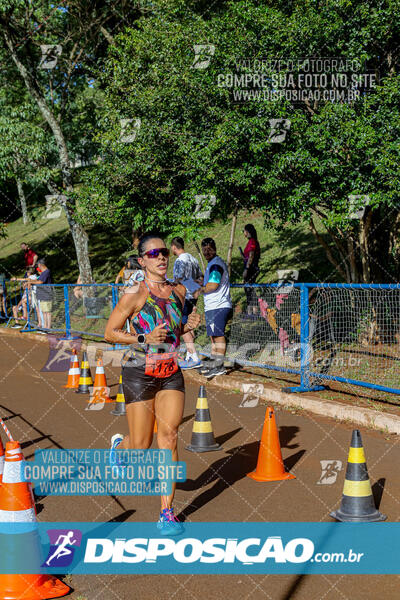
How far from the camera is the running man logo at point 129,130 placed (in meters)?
11.9

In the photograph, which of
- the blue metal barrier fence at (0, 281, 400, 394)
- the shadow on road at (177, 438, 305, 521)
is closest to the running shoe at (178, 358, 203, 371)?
the blue metal barrier fence at (0, 281, 400, 394)

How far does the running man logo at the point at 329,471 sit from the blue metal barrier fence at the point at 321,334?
195 centimetres

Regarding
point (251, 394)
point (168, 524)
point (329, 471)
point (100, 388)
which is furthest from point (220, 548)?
point (100, 388)

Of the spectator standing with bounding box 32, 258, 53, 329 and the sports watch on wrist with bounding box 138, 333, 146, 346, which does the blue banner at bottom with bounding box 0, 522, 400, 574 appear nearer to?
the sports watch on wrist with bounding box 138, 333, 146, 346

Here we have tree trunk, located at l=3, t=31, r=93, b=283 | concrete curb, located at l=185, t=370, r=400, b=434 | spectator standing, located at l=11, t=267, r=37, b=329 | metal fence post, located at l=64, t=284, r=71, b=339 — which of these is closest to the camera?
concrete curb, located at l=185, t=370, r=400, b=434

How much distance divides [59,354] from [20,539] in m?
11.6

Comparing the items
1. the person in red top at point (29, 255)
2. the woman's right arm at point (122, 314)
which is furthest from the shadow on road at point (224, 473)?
the person in red top at point (29, 255)

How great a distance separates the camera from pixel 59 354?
1506 centimetres

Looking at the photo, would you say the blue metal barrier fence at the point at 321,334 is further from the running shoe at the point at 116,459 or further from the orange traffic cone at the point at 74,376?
the running shoe at the point at 116,459

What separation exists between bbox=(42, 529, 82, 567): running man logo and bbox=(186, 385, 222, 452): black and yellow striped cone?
2.29 metres

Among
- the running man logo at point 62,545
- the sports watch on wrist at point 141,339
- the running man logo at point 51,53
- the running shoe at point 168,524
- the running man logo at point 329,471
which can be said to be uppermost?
the running man logo at point 51,53

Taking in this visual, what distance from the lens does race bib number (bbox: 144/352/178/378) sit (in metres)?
4.64

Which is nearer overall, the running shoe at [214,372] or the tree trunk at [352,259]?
the running shoe at [214,372]

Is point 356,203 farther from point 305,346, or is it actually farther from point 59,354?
point 59,354
